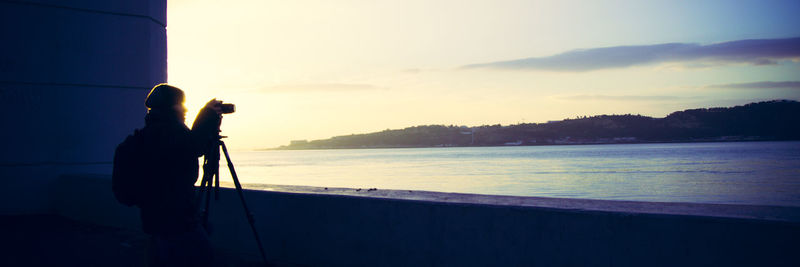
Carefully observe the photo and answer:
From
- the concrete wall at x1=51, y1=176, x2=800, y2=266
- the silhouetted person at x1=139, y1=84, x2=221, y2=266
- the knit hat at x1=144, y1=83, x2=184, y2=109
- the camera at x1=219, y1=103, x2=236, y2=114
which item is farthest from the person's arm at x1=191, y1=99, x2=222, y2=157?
the concrete wall at x1=51, y1=176, x2=800, y2=266

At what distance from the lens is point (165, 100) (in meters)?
2.40

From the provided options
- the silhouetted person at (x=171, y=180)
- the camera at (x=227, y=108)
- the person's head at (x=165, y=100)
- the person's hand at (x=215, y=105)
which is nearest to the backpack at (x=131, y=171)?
the silhouetted person at (x=171, y=180)

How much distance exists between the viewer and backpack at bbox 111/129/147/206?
2320 millimetres

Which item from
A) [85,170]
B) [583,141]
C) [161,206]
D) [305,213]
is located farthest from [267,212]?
[583,141]

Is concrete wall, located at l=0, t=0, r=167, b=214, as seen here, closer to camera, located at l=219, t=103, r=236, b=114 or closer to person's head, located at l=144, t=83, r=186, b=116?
camera, located at l=219, t=103, r=236, b=114

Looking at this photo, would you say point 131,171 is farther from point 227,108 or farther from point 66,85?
point 66,85

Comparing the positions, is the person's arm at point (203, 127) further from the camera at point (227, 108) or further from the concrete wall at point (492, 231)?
the concrete wall at point (492, 231)

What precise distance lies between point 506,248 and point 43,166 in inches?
279

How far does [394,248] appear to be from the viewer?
369cm

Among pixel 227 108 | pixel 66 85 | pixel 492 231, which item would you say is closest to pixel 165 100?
pixel 227 108

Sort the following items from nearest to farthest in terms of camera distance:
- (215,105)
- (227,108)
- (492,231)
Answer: (215,105), (227,108), (492,231)

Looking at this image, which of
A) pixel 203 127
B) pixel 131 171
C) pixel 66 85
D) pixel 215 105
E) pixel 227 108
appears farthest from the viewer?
pixel 66 85

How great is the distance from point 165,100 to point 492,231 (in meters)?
2.03

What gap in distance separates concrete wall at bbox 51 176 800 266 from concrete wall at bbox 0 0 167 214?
4.09m
